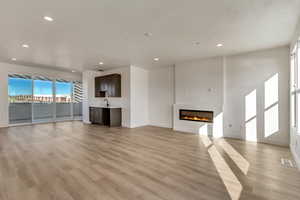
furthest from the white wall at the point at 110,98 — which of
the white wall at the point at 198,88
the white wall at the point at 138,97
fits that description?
the white wall at the point at 198,88

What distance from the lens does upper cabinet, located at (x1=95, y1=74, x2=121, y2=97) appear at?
720cm

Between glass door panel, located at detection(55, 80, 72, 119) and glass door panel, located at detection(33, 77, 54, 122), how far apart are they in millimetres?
316

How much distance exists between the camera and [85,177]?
248cm

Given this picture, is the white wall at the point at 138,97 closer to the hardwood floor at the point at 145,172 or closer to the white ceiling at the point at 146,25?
the white ceiling at the point at 146,25

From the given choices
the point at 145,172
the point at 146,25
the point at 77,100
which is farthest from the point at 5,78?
the point at 145,172

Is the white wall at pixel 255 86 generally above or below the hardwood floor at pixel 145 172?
above

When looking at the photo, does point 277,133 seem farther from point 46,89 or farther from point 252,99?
point 46,89

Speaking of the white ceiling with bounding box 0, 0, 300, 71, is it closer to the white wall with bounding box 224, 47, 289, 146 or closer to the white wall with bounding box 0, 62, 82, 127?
the white wall with bounding box 224, 47, 289, 146

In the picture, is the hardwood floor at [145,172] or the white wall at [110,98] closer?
the hardwood floor at [145,172]

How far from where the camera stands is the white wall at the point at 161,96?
691cm

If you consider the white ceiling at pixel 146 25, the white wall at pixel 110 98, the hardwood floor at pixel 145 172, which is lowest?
the hardwood floor at pixel 145 172

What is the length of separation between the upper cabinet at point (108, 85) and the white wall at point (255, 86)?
460cm

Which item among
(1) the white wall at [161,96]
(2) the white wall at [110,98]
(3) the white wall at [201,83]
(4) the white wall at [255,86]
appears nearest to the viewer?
(4) the white wall at [255,86]

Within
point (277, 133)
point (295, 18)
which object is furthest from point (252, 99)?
point (295, 18)
